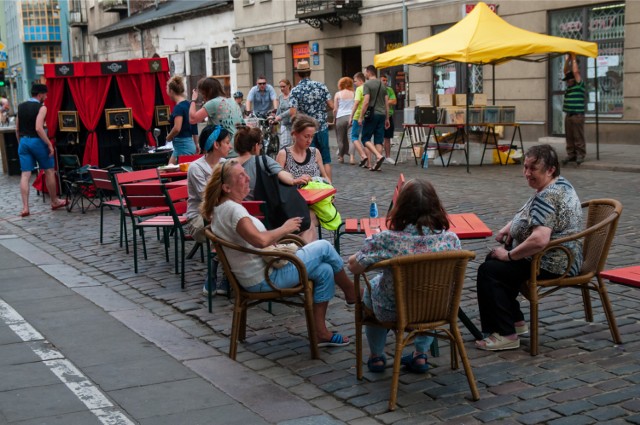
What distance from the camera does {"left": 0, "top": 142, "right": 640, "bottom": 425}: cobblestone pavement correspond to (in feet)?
16.0

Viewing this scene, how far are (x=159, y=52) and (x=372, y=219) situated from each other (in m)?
39.6

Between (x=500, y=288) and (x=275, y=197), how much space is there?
2.26 meters

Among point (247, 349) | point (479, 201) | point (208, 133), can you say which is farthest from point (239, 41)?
point (247, 349)

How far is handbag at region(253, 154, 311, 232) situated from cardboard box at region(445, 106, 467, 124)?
36.3 ft

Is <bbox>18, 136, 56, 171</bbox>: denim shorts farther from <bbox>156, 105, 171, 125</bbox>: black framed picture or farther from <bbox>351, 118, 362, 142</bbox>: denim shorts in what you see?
<bbox>351, 118, 362, 142</bbox>: denim shorts

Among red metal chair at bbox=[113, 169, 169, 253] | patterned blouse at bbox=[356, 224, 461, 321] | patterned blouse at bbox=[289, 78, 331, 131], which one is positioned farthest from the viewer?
patterned blouse at bbox=[289, 78, 331, 131]

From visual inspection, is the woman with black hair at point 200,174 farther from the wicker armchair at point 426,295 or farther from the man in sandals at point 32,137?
the man in sandals at point 32,137

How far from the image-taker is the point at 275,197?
7.46m

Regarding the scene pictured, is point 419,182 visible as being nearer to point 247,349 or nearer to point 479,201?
point 247,349

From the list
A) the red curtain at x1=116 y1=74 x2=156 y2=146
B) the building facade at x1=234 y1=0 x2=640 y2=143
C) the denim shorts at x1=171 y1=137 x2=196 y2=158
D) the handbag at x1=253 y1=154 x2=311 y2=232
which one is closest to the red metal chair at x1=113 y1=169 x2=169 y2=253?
the denim shorts at x1=171 y1=137 x2=196 y2=158

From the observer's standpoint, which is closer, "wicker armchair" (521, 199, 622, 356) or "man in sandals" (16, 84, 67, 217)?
"wicker armchair" (521, 199, 622, 356)

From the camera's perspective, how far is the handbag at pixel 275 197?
24.3 feet

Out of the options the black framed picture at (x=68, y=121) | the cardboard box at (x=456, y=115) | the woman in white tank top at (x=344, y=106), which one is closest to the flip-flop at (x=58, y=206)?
the black framed picture at (x=68, y=121)

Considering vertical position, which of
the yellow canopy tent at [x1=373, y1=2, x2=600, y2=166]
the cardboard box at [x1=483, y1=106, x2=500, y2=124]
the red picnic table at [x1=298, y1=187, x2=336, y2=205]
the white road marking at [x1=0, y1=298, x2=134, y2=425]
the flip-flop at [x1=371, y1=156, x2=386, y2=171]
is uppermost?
the yellow canopy tent at [x1=373, y1=2, x2=600, y2=166]
